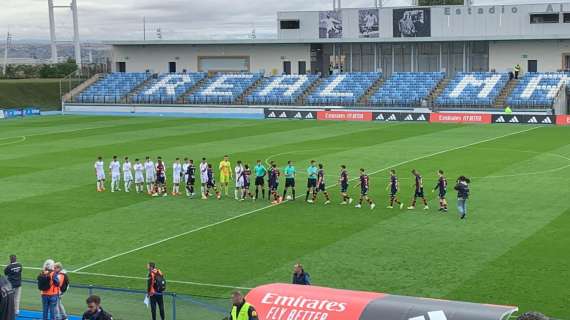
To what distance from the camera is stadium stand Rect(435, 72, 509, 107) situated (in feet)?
235

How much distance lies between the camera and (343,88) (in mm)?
79500

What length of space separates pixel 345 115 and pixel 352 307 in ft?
185

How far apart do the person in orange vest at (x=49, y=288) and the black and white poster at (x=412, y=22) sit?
6696 cm

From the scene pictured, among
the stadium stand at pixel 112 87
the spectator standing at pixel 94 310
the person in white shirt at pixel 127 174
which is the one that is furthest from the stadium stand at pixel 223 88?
the spectator standing at pixel 94 310

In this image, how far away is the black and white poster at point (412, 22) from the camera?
265 feet

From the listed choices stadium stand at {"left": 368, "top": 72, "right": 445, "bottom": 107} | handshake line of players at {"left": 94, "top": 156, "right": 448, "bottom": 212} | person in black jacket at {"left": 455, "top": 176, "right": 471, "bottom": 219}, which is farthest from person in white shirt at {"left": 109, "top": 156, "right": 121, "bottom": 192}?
stadium stand at {"left": 368, "top": 72, "right": 445, "bottom": 107}

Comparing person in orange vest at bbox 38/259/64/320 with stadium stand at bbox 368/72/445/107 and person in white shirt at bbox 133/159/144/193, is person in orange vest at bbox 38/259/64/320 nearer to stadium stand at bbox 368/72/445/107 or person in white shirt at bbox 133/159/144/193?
person in white shirt at bbox 133/159/144/193

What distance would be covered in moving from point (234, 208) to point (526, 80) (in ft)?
159

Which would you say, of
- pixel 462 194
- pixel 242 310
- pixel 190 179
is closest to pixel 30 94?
pixel 190 179

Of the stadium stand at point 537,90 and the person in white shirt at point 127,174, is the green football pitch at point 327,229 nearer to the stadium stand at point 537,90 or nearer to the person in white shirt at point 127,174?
the person in white shirt at point 127,174

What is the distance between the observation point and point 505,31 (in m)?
78.1

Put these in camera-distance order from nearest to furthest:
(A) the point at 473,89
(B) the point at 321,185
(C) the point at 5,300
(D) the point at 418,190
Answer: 1. (C) the point at 5,300
2. (D) the point at 418,190
3. (B) the point at 321,185
4. (A) the point at 473,89

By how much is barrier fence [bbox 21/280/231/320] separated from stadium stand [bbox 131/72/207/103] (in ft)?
209

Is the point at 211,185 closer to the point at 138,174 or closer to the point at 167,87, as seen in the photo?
the point at 138,174
